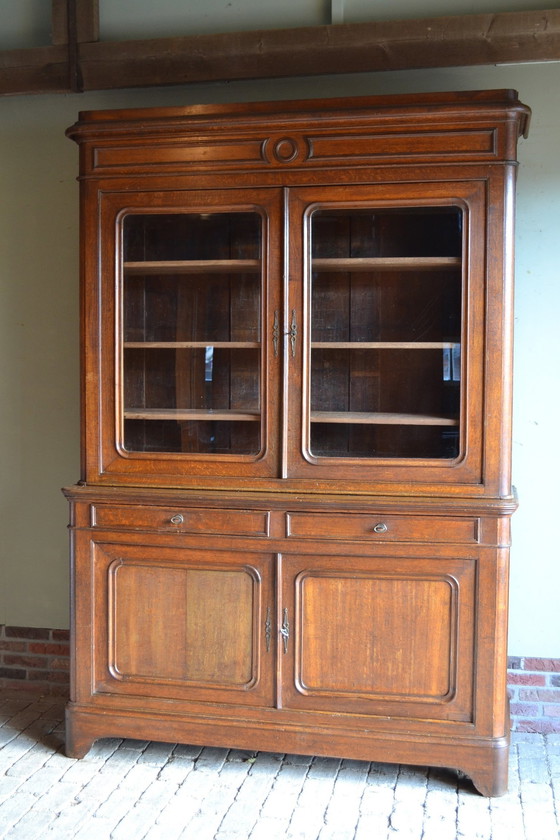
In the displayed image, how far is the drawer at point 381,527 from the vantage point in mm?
→ 2766

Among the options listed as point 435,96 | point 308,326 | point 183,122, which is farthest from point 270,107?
point 308,326

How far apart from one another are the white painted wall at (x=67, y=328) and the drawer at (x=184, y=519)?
0.68 m

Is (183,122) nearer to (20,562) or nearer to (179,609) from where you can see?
(179,609)

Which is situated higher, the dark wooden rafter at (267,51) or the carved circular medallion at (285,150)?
the dark wooden rafter at (267,51)

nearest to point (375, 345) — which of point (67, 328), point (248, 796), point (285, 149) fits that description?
point (285, 149)

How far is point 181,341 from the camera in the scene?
3021 mm

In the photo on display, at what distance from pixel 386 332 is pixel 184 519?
937 millimetres

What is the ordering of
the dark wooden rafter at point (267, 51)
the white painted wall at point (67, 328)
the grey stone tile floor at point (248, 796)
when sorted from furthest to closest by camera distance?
1. the white painted wall at point (67, 328)
2. the dark wooden rafter at point (267, 51)
3. the grey stone tile floor at point (248, 796)

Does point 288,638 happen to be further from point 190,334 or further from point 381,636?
point 190,334

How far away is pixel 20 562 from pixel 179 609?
1027 mm

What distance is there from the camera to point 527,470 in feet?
10.8

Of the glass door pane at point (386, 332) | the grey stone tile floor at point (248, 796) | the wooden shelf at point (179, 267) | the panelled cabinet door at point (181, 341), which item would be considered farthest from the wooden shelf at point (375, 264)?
the grey stone tile floor at point (248, 796)

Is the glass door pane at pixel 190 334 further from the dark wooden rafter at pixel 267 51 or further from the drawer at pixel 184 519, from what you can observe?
the dark wooden rafter at pixel 267 51

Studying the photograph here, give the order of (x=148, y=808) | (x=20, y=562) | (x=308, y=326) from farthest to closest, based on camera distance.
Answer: (x=20, y=562) < (x=308, y=326) < (x=148, y=808)
